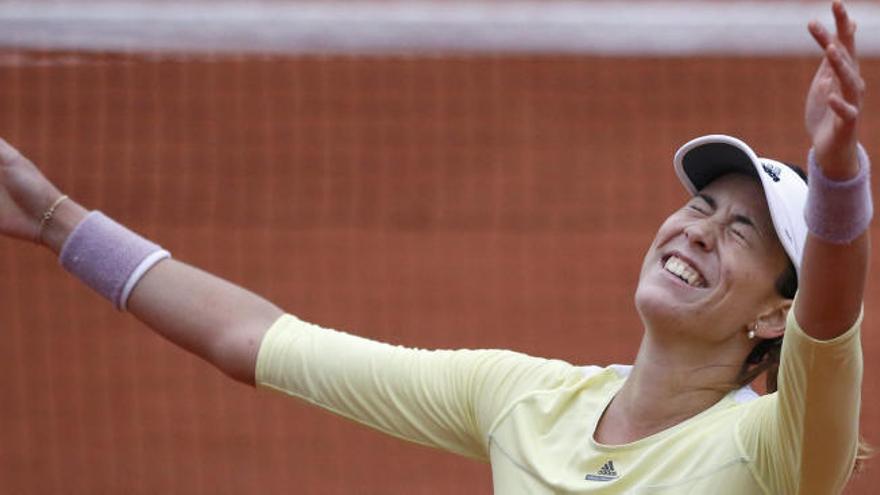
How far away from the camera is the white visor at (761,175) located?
2914mm

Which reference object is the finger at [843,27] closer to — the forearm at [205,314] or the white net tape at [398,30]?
the forearm at [205,314]

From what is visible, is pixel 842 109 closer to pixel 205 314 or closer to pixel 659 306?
pixel 659 306

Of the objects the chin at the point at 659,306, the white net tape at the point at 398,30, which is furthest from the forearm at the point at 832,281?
the white net tape at the point at 398,30

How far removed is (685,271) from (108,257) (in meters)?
1.14

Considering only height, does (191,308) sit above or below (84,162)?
below

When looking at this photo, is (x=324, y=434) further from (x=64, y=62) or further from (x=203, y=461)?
(x=64, y=62)

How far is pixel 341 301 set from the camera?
7.64 meters

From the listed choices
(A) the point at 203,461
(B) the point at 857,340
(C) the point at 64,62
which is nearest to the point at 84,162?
(C) the point at 64,62

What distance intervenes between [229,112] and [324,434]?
228 centimetres

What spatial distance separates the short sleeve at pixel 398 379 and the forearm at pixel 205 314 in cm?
4

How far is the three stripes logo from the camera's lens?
2844mm

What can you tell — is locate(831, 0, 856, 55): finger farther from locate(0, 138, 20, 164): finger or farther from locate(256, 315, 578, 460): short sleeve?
locate(0, 138, 20, 164): finger

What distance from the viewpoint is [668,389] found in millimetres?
2949

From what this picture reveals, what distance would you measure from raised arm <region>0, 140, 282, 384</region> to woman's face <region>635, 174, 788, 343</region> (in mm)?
778
